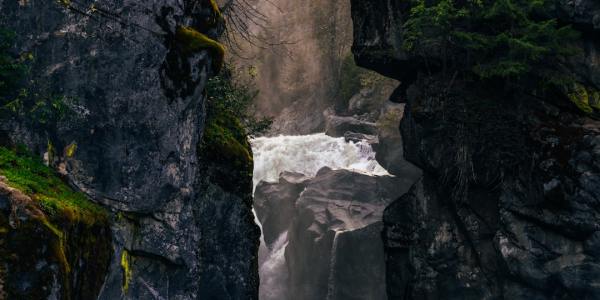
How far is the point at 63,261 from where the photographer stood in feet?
18.8

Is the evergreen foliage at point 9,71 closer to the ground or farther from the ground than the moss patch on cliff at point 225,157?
farther from the ground

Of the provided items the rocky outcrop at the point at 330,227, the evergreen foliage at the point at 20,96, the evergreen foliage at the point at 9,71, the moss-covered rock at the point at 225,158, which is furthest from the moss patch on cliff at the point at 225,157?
the rocky outcrop at the point at 330,227

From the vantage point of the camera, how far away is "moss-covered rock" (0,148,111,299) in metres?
5.20

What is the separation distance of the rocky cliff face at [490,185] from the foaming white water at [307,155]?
13.4 m

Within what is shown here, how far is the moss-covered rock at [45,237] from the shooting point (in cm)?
520

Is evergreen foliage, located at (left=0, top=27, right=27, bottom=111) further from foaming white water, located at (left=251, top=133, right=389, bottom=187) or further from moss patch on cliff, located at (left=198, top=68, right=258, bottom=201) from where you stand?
foaming white water, located at (left=251, top=133, right=389, bottom=187)

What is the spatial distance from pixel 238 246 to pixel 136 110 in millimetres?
4761

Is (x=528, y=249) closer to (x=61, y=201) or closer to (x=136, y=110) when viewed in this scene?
(x=136, y=110)

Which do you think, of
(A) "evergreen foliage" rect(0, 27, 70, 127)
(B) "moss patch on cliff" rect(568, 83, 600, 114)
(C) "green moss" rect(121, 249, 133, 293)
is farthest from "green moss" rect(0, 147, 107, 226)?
(B) "moss patch on cliff" rect(568, 83, 600, 114)

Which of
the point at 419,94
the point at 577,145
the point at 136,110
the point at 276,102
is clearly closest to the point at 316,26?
the point at 276,102

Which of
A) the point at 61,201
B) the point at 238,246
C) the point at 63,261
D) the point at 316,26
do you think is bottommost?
the point at 238,246

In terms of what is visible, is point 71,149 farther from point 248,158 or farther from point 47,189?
point 248,158

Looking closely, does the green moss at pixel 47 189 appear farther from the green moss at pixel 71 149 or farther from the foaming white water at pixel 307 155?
the foaming white water at pixel 307 155

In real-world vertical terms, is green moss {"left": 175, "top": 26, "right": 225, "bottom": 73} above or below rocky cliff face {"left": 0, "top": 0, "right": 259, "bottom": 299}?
above
